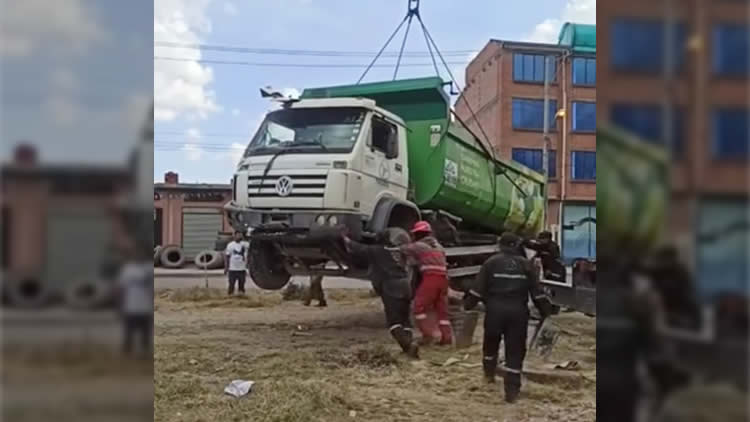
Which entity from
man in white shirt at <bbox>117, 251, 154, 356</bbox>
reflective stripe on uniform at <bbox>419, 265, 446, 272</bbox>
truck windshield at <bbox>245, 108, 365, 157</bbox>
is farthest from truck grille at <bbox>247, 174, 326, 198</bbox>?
man in white shirt at <bbox>117, 251, 154, 356</bbox>

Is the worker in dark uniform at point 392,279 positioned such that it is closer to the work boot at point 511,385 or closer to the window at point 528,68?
the work boot at point 511,385

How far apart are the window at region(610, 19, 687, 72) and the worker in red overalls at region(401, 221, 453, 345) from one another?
466 centimetres

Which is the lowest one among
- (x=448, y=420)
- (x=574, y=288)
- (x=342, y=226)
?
(x=448, y=420)

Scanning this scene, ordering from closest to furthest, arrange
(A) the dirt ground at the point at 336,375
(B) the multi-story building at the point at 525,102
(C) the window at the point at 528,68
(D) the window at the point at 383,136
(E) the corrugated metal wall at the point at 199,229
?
(A) the dirt ground at the point at 336,375 → (D) the window at the point at 383,136 → (B) the multi-story building at the point at 525,102 → (E) the corrugated metal wall at the point at 199,229 → (C) the window at the point at 528,68

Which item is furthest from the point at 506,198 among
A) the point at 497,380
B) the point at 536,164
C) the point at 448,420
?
the point at 448,420

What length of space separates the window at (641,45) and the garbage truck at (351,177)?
14.4 ft

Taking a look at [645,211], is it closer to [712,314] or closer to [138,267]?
[712,314]

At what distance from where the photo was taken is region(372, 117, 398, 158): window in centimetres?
557

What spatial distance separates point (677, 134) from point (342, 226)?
4505 millimetres

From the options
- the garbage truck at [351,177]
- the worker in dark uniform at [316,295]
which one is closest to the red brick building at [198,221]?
the worker in dark uniform at [316,295]

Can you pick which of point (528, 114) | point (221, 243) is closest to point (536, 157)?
point (528, 114)

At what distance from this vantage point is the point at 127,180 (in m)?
0.83

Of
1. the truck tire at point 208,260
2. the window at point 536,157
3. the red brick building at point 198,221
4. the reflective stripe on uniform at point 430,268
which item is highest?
the window at point 536,157

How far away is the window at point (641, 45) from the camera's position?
0.65m
